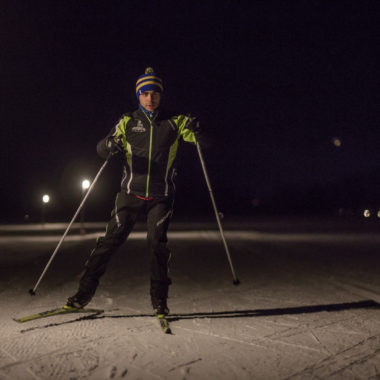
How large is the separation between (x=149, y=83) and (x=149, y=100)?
0.18m

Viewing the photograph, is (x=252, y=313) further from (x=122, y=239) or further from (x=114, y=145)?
(x=114, y=145)

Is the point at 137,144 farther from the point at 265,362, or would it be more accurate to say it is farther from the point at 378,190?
the point at 378,190

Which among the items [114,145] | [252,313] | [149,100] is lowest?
[252,313]

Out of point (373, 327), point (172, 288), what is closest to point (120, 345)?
point (373, 327)

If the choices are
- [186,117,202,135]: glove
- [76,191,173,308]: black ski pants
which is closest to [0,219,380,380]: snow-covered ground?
[76,191,173,308]: black ski pants

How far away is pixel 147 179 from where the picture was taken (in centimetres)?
470

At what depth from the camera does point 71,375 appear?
2.92 meters

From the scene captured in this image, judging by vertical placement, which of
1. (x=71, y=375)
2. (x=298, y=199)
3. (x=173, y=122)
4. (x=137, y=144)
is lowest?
(x=71, y=375)

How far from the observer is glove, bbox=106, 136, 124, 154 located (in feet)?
15.3

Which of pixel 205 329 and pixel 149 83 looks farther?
pixel 149 83

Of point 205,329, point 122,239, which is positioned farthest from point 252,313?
point 122,239

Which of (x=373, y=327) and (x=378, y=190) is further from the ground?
(x=378, y=190)

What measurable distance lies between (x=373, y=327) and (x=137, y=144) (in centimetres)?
294

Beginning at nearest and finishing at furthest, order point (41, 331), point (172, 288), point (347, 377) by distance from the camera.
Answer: point (347, 377), point (41, 331), point (172, 288)
